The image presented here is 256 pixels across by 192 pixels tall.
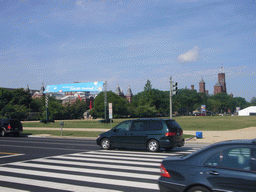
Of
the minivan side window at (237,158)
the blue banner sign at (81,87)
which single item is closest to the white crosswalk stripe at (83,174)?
the minivan side window at (237,158)

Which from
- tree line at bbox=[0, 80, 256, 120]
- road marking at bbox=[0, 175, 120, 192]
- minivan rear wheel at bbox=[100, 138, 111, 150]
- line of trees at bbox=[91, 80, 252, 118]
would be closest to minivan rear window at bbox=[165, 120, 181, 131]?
minivan rear wheel at bbox=[100, 138, 111, 150]

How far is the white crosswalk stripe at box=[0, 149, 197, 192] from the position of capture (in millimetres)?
6867

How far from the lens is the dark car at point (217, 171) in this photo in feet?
14.1

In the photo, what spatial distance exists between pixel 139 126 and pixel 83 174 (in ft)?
18.8

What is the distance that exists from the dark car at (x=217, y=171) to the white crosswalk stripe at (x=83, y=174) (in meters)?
1.94

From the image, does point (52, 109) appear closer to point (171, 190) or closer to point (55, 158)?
point (55, 158)

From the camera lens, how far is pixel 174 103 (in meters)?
132

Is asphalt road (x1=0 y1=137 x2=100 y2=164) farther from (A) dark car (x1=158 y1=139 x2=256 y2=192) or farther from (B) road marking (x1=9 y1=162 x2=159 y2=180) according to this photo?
(A) dark car (x1=158 y1=139 x2=256 y2=192)

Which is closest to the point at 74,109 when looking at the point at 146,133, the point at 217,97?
the point at 146,133

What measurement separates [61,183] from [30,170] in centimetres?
231

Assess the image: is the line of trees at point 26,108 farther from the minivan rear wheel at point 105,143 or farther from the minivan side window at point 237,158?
the minivan side window at point 237,158

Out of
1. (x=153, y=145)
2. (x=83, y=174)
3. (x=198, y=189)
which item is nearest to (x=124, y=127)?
(x=153, y=145)

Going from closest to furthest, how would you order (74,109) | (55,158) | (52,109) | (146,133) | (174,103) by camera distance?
1. (55,158)
2. (146,133)
3. (52,109)
4. (74,109)
5. (174,103)

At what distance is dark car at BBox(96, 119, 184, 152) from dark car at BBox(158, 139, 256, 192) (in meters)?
8.01
